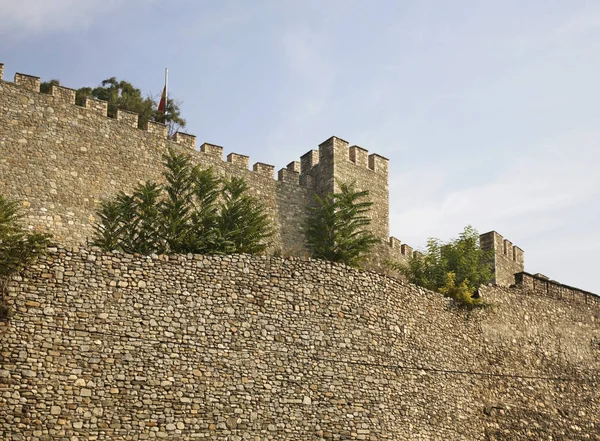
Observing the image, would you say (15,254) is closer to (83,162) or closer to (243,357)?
(243,357)

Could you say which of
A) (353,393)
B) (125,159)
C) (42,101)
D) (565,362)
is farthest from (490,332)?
(42,101)

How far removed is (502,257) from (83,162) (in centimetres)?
1466

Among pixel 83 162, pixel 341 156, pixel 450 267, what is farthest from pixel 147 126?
pixel 450 267

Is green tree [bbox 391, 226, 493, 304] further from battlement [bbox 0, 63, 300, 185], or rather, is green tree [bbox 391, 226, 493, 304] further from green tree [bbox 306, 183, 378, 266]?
battlement [bbox 0, 63, 300, 185]

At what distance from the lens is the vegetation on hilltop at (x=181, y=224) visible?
70.7 feet

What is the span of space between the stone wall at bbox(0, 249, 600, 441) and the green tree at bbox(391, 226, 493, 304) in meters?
1.42

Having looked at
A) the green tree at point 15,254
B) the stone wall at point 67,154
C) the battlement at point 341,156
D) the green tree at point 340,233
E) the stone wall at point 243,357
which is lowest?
the stone wall at point 243,357

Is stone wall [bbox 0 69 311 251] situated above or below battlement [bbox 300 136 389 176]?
below

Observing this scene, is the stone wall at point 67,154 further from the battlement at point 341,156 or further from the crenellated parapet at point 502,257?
the crenellated parapet at point 502,257

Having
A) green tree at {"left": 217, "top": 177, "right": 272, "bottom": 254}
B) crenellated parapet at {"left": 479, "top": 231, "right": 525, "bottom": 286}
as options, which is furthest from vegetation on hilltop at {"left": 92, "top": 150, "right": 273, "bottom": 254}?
crenellated parapet at {"left": 479, "top": 231, "right": 525, "bottom": 286}

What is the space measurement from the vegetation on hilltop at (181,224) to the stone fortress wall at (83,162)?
83.3 inches

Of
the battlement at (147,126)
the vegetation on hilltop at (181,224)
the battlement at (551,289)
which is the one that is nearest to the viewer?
the vegetation on hilltop at (181,224)

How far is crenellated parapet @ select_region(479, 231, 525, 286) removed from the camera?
31.5 meters

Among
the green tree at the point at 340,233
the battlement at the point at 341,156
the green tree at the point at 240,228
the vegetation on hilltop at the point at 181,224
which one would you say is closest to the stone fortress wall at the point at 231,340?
the vegetation on hilltop at the point at 181,224
